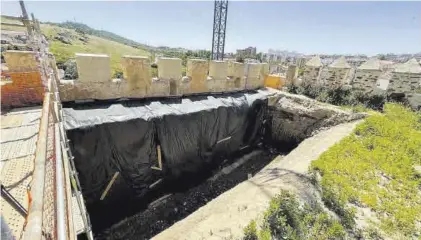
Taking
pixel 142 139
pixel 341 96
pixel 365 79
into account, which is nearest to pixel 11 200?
pixel 142 139

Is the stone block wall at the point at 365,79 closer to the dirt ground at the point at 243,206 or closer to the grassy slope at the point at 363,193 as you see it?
the grassy slope at the point at 363,193

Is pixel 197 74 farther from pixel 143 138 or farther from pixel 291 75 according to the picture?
pixel 291 75

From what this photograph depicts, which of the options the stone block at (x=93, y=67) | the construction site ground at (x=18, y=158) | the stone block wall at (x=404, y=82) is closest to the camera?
the construction site ground at (x=18, y=158)

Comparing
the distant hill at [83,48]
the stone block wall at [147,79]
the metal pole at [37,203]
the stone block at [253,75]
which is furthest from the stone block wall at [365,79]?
the distant hill at [83,48]

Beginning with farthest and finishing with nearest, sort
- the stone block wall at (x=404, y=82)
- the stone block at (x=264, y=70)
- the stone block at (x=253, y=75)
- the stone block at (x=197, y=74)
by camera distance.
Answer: the stone block at (x=264, y=70)
the stone block at (x=253, y=75)
the stone block wall at (x=404, y=82)
the stone block at (x=197, y=74)

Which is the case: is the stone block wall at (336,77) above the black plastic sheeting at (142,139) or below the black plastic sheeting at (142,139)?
above
